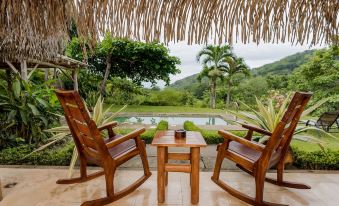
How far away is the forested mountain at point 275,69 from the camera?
1925 centimetres

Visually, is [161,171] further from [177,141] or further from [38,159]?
[38,159]

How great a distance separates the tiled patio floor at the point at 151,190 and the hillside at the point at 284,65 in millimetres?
18080

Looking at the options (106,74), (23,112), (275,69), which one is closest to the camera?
(23,112)

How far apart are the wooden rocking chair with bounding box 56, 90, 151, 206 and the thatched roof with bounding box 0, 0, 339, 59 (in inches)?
39.2

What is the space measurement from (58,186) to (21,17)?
1.81 metres

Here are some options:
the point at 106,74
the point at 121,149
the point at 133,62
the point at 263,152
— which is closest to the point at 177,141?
the point at 121,149

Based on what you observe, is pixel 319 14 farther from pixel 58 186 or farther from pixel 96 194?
pixel 58 186

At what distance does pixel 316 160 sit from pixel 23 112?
4403 millimetres

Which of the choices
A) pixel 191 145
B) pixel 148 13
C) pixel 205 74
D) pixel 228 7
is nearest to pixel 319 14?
pixel 228 7

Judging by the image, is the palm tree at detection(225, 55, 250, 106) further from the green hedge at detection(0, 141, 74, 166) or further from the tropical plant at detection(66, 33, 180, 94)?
the green hedge at detection(0, 141, 74, 166)

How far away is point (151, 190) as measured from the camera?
255 cm

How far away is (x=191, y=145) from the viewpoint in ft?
7.23

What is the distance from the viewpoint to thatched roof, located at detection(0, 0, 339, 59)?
125cm

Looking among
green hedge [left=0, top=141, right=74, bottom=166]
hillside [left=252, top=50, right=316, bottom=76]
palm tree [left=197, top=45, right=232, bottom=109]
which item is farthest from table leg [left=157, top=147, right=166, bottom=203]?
hillside [left=252, top=50, right=316, bottom=76]
